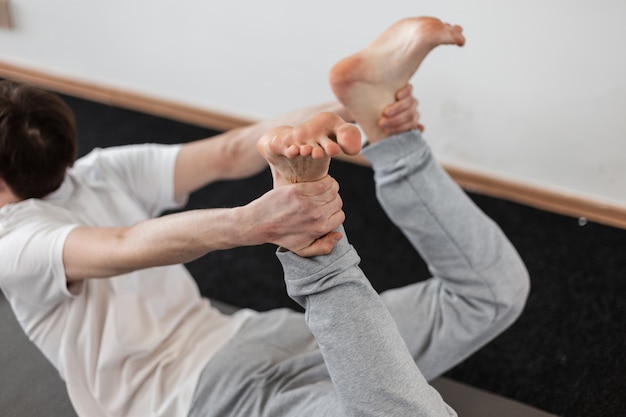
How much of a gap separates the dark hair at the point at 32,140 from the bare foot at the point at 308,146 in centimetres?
43

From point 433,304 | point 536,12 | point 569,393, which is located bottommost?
point 569,393

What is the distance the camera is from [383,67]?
1.25m

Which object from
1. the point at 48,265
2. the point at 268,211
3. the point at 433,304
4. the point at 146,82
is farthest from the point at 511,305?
the point at 146,82

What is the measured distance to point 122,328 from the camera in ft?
3.72

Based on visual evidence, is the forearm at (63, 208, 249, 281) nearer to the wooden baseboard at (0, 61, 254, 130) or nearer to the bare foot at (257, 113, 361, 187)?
the bare foot at (257, 113, 361, 187)

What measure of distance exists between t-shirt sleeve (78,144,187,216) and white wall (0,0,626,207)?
0.88 m

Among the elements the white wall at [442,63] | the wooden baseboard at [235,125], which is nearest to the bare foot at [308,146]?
the white wall at [442,63]

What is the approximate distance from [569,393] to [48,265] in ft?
3.54

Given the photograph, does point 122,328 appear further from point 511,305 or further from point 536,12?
point 536,12

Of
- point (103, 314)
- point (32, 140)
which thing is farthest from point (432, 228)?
point (32, 140)

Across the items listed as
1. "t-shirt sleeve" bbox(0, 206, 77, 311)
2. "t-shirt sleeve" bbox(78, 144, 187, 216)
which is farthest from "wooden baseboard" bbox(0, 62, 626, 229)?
"t-shirt sleeve" bbox(0, 206, 77, 311)

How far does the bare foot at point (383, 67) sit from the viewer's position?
1.23m

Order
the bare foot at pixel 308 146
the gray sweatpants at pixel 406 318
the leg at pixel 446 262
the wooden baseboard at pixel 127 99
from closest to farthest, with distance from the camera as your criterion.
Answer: the bare foot at pixel 308 146 → the gray sweatpants at pixel 406 318 → the leg at pixel 446 262 → the wooden baseboard at pixel 127 99

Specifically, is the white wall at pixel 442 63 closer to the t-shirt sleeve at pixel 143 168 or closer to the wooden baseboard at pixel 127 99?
the wooden baseboard at pixel 127 99
